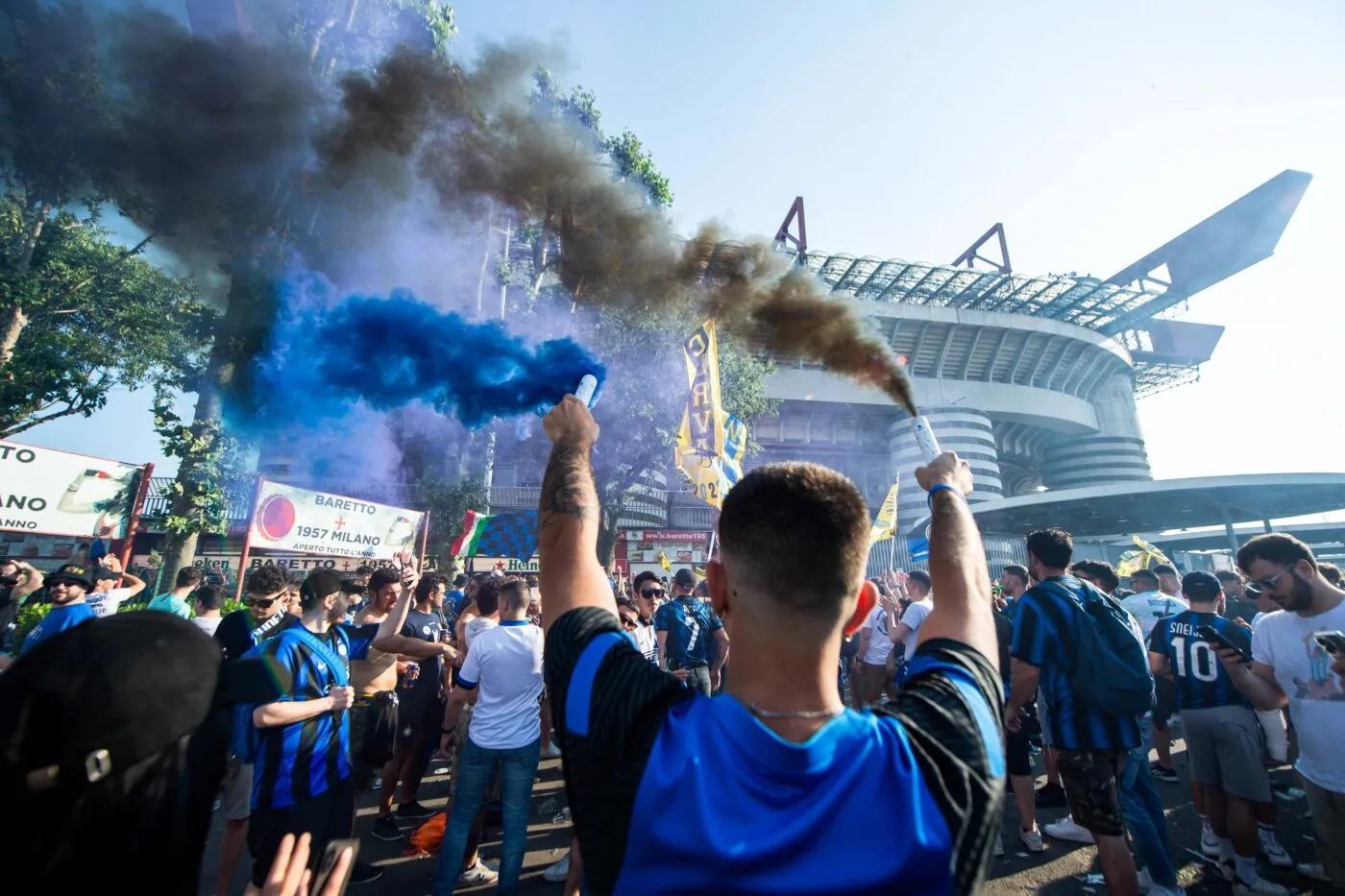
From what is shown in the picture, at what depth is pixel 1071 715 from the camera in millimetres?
3906

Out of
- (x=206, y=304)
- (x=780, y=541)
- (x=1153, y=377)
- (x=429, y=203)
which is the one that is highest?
(x=1153, y=377)

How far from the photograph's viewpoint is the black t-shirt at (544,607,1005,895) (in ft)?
3.19

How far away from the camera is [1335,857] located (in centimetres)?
339

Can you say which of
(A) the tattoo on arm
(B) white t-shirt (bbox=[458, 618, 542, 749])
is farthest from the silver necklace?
(B) white t-shirt (bbox=[458, 618, 542, 749])

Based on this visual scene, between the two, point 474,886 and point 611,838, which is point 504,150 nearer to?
point 474,886

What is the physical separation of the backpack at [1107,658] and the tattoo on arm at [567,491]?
381cm

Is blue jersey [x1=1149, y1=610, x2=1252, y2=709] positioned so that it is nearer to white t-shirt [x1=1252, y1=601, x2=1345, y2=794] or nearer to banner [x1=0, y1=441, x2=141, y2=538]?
white t-shirt [x1=1252, y1=601, x2=1345, y2=794]

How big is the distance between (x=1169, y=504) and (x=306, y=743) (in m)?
30.1

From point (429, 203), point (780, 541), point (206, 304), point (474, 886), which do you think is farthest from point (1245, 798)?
point (206, 304)

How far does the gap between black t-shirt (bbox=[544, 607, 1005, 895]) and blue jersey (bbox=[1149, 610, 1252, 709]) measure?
4.85 m

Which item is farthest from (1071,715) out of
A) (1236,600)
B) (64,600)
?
(64,600)

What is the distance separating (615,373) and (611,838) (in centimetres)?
2011

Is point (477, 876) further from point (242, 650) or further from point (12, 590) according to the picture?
point (12, 590)

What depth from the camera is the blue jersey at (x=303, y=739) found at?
11.1 feet
